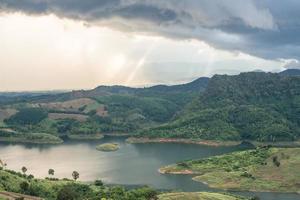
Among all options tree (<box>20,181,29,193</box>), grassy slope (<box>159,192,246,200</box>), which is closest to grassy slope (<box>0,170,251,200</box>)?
grassy slope (<box>159,192,246,200</box>)

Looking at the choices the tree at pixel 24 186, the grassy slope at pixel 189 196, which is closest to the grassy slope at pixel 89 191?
the grassy slope at pixel 189 196

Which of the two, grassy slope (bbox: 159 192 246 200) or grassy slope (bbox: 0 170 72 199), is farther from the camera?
grassy slope (bbox: 0 170 72 199)

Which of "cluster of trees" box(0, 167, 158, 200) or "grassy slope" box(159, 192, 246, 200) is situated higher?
"cluster of trees" box(0, 167, 158, 200)

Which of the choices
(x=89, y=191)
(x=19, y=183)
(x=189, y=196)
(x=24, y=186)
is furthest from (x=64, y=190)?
(x=189, y=196)

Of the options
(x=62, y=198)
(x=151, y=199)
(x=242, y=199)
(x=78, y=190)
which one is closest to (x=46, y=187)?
(x=78, y=190)

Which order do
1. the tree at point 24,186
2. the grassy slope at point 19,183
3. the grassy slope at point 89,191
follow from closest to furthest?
1. the grassy slope at point 89,191
2. the grassy slope at point 19,183
3. the tree at point 24,186

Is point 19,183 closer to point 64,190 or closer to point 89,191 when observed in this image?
point 89,191

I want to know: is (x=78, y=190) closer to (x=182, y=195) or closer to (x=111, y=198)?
(x=111, y=198)

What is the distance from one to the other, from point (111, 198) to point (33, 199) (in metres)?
21.8

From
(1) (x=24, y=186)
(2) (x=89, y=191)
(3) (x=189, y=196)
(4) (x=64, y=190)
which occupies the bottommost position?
(3) (x=189, y=196)

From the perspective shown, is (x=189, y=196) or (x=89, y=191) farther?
(x=89, y=191)

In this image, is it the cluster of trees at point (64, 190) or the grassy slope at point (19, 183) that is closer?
the cluster of trees at point (64, 190)

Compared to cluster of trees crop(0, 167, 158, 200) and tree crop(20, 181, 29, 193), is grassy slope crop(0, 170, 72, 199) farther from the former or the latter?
tree crop(20, 181, 29, 193)

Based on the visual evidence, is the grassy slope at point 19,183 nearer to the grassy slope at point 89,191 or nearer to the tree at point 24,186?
the grassy slope at point 89,191
